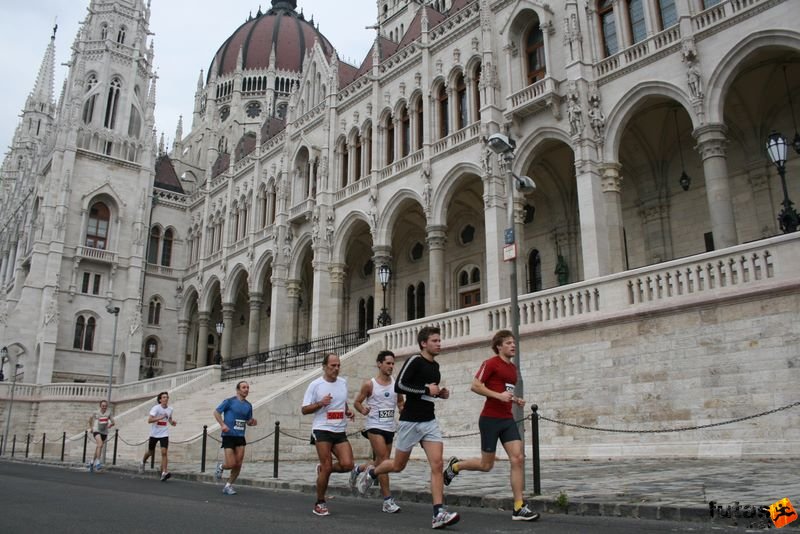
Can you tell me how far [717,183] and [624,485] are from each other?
1181 cm

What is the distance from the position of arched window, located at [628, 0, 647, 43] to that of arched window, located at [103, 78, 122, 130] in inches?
1459

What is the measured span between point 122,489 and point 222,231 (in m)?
33.9

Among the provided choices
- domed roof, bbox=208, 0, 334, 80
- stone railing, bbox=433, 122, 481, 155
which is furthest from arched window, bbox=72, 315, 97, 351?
domed roof, bbox=208, 0, 334, 80

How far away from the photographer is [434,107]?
2728 cm

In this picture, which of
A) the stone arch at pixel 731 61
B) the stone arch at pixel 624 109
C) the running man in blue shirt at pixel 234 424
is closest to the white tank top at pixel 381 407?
the running man in blue shirt at pixel 234 424

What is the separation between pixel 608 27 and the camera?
71.4 feet

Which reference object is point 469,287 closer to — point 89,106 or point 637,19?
point 637,19

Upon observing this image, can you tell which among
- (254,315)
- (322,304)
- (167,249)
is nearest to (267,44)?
(167,249)

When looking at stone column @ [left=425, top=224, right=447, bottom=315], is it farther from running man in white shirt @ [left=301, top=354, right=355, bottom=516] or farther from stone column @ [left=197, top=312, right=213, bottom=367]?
stone column @ [left=197, top=312, right=213, bottom=367]

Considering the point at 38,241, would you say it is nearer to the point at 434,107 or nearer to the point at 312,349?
the point at 312,349

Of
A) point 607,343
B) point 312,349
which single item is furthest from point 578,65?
point 312,349

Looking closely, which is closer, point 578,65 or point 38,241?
point 578,65

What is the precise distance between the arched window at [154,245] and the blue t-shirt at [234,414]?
1476 inches

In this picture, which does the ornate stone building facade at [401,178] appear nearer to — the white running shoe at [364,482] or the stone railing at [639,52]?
the stone railing at [639,52]
